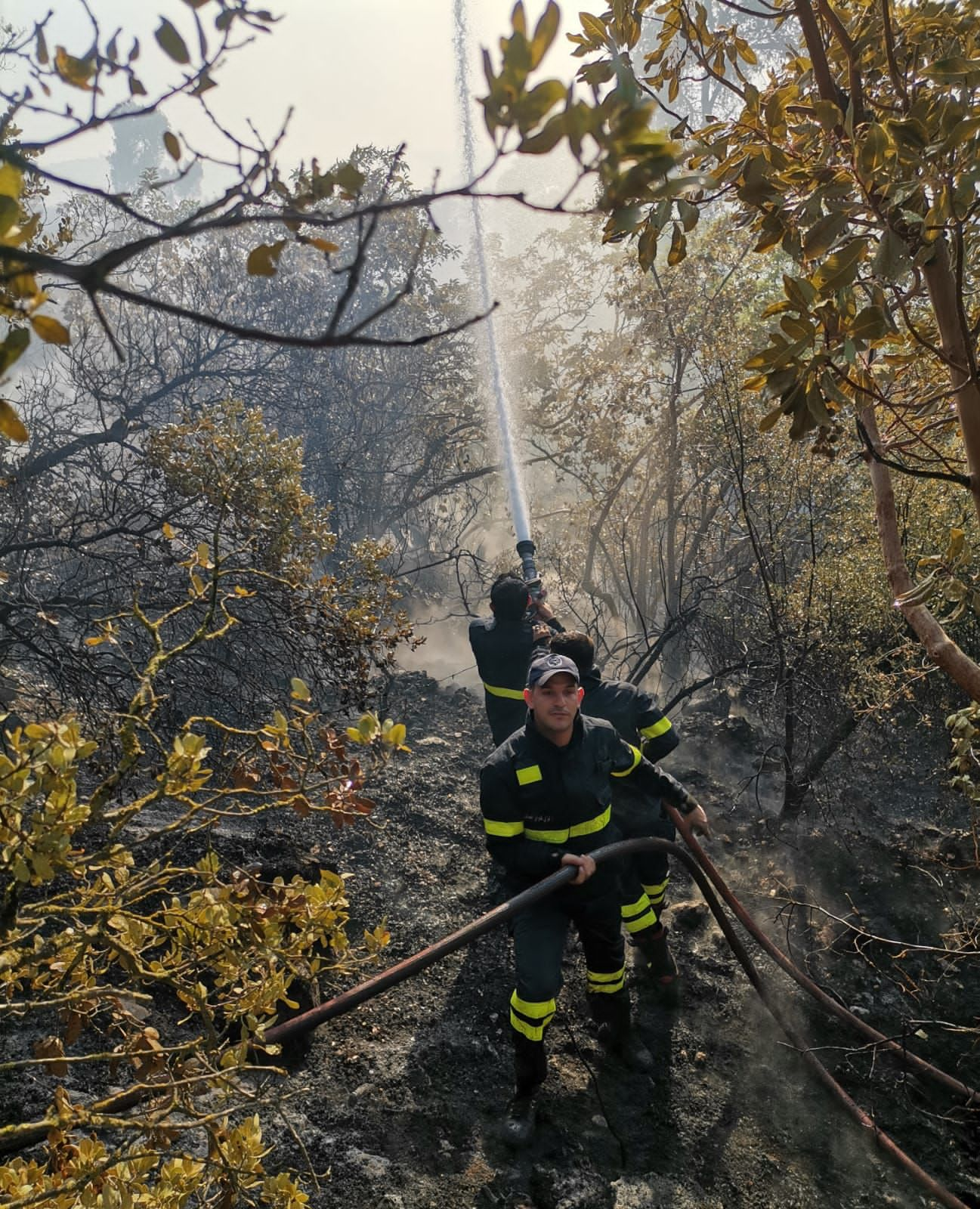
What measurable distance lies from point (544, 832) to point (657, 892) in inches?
53.6

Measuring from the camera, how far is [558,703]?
3562mm

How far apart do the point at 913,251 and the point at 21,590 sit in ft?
15.8

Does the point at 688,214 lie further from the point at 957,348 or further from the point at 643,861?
the point at 643,861

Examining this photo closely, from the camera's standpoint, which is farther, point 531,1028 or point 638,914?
point 638,914

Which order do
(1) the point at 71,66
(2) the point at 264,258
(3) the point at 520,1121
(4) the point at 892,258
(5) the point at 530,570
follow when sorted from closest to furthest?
(2) the point at 264,258 < (1) the point at 71,66 < (4) the point at 892,258 < (3) the point at 520,1121 < (5) the point at 530,570

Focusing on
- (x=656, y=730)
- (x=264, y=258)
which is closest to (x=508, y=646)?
(x=656, y=730)

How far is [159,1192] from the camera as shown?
5.62 feet

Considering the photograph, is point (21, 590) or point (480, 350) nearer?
point (21, 590)

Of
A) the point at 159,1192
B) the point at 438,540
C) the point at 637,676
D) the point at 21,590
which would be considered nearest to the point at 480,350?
the point at 438,540

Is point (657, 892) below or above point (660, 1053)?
above

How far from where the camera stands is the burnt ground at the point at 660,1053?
3258 millimetres

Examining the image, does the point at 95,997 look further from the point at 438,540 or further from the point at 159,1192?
the point at 438,540

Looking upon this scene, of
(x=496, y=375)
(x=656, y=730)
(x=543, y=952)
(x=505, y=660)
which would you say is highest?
(x=496, y=375)

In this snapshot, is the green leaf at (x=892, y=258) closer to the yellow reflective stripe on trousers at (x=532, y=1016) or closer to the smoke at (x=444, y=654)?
the yellow reflective stripe on trousers at (x=532, y=1016)
